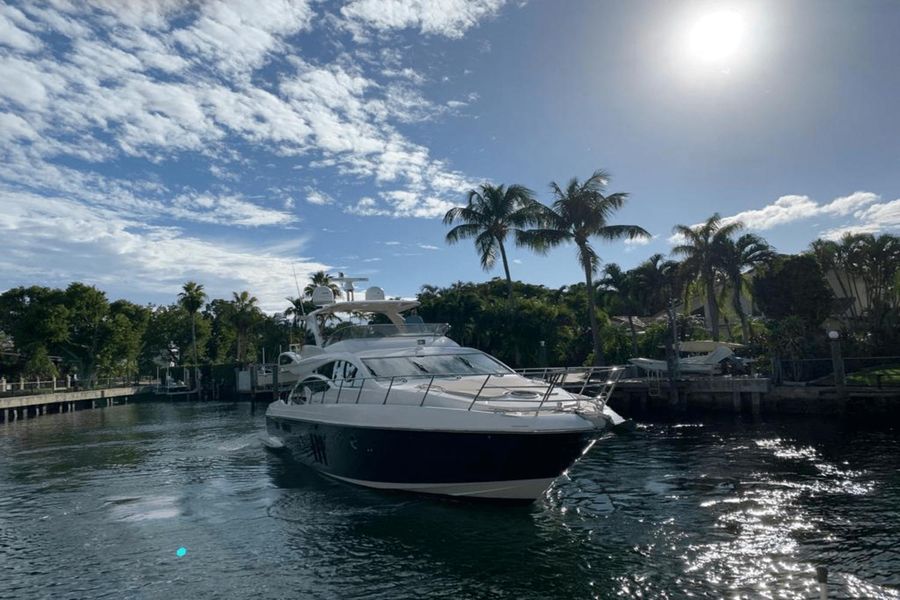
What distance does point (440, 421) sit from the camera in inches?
358

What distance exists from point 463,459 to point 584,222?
2413cm

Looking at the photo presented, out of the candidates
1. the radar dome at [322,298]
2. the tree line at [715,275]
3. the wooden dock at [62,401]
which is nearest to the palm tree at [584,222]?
the tree line at [715,275]

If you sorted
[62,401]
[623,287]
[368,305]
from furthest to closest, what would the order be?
1. [62,401]
2. [623,287]
3. [368,305]

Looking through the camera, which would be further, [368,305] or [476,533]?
[368,305]

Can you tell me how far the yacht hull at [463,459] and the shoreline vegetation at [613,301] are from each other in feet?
35.7

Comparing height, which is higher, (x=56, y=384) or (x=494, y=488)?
(x=56, y=384)

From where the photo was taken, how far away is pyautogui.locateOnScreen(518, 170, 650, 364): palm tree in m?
31.0

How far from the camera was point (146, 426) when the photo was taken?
95.1ft

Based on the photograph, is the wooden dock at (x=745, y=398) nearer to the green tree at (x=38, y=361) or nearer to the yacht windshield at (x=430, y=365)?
the yacht windshield at (x=430, y=365)

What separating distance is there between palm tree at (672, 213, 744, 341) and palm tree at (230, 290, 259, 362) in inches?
1842

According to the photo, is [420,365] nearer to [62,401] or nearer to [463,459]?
[463,459]

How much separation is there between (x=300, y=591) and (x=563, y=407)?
452 centimetres

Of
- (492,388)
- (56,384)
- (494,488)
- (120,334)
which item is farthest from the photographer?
(120,334)

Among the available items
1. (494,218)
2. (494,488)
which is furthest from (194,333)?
(494,488)
